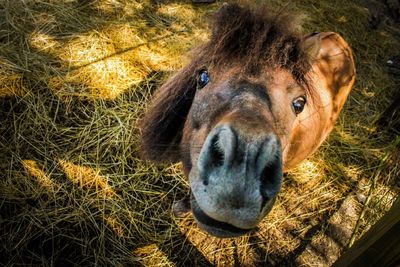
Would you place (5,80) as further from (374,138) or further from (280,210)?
(374,138)

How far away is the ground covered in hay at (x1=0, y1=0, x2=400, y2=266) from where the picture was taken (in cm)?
324

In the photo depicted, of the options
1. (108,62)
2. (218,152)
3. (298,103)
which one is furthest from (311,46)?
(108,62)

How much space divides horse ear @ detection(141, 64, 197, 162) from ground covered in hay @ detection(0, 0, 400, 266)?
31 cm

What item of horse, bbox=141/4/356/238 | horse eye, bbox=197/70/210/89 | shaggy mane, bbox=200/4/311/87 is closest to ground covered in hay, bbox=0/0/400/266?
horse, bbox=141/4/356/238

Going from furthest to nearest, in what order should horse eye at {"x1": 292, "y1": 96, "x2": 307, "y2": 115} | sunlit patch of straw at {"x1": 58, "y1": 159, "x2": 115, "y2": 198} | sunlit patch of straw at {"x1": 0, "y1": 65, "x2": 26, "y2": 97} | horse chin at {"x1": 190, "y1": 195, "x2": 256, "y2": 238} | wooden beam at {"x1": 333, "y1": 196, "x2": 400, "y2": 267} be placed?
sunlit patch of straw at {"x1": 0, "y1": 65, "x2": 26, "y2": 97} < sunlit patch of straw at {"x1": 58, "y1": 159, "x2": 115, "y2": 198} < horse eye at {"x1": 292, "y1": 96, "x2": 307, "y2": 115} < horse chin at {"x1": 190, "y1": 195, "x2": 256, "y2": 238} < wooden beam at {"x1": 333, "y1": 196, "x2": 400, "y2": 267}

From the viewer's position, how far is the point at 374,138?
470cm

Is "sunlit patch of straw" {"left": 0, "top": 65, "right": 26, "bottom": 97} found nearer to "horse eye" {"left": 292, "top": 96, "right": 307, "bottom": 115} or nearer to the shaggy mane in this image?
the shaggy mane

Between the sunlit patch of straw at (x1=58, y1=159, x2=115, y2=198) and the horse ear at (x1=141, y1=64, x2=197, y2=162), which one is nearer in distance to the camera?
the horse ear at (x1=141, y1=64, x2=197, y2=162)

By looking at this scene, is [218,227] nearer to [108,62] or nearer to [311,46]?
[311,46]

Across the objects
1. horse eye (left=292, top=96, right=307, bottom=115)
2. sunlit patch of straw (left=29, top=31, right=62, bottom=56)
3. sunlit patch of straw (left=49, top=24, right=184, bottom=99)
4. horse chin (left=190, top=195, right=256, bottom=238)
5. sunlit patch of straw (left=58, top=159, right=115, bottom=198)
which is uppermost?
horse eye (left=292, top=96, right=307, bottom=115)

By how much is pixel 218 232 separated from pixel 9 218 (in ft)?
7.43

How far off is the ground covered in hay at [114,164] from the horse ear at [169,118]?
0.31 metres

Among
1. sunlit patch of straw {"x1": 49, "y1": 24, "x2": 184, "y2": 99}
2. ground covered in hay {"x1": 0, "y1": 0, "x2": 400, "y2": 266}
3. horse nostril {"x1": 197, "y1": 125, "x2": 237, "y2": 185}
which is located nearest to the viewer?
horse nostril {"x1": 197, "y1": 125, "x2": 237, "y2": 185}

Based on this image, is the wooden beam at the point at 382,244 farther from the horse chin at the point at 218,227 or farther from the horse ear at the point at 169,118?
the horse ear at the point at 169,118
